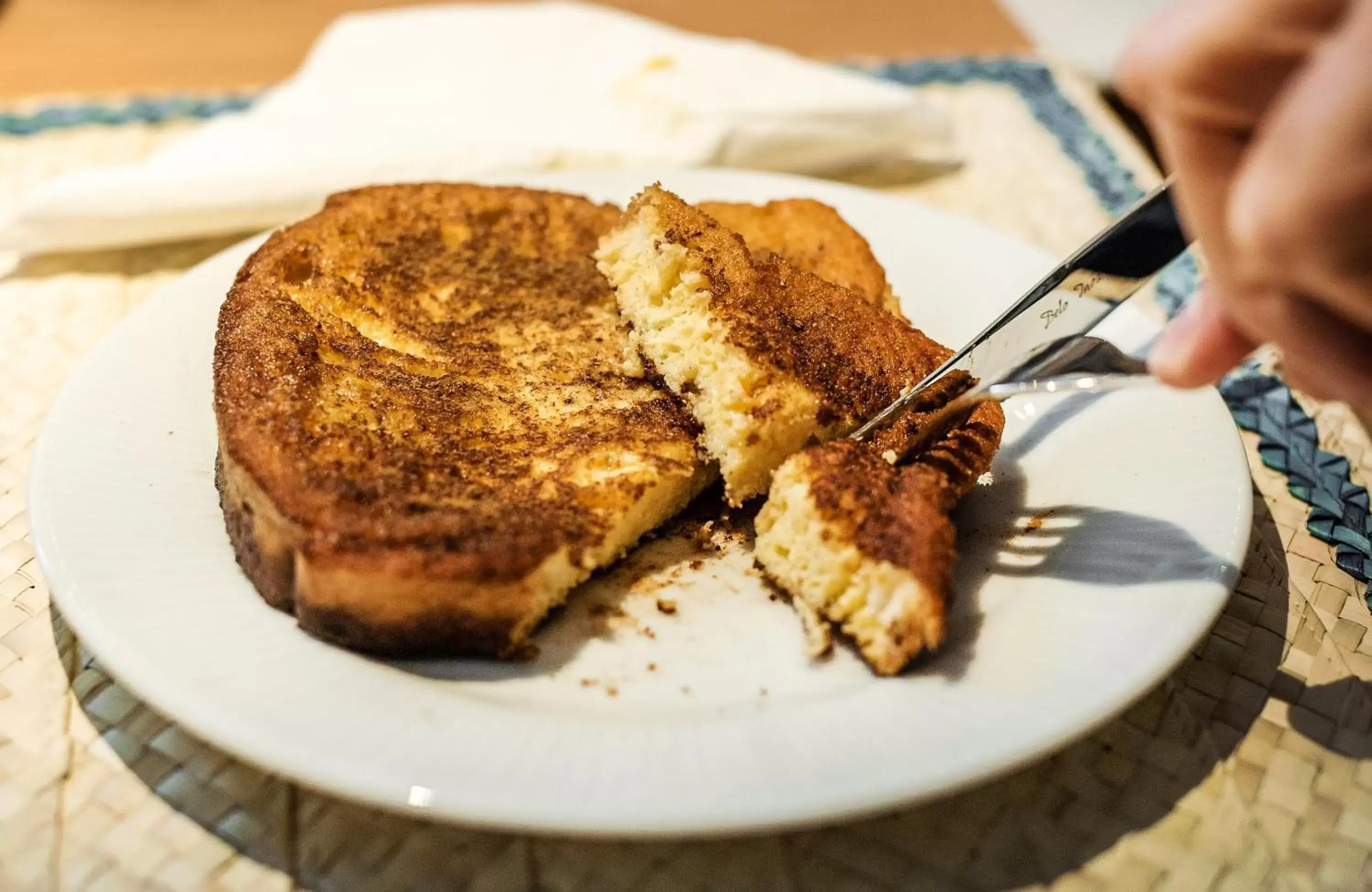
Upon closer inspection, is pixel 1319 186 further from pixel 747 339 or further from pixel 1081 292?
pixel 747 339

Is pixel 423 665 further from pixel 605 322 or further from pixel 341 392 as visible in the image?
pixel 605 322

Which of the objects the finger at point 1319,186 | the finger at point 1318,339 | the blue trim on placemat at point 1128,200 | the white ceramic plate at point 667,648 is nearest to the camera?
the finger at point 1319,186

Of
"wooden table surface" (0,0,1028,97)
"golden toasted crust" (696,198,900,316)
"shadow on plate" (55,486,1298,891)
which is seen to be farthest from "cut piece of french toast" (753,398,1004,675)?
"wooden table surface" (0,0,1028,97)

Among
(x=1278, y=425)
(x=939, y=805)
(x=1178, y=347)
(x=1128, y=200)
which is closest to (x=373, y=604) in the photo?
(x=939, y=805)

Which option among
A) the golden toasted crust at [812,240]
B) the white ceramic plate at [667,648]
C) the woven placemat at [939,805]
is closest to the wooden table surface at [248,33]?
the golden toasted crust at [812,240]

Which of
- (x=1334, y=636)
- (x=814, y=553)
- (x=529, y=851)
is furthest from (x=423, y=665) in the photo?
(x=1334, y=636)

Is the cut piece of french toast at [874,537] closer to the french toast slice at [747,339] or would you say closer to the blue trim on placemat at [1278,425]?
the french toast slice at [747,339]

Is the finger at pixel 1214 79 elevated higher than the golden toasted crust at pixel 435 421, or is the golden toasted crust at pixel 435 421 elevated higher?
the finger at pixel 1214 79
